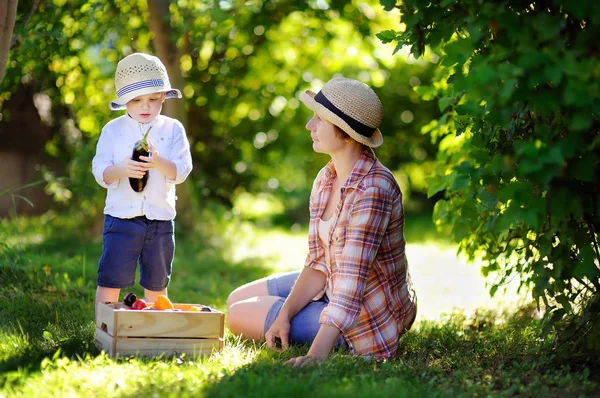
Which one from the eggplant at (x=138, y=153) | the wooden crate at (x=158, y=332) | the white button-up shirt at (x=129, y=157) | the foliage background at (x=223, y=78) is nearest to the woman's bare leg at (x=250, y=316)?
the wooden crate at (x=158, y=332)

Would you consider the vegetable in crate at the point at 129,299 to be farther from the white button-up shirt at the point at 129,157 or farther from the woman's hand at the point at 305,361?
the woman's hand at the point at 305,361

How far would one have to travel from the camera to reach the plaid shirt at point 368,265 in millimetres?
3701

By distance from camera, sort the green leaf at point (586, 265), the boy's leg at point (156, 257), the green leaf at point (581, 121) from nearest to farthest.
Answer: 1. the green leaf at point (581, 121)
2. the green leaf at point (586, 265)
3. the boy's leg at point (156, 257)

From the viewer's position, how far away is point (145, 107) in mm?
4078

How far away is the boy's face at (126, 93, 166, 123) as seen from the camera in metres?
4.08

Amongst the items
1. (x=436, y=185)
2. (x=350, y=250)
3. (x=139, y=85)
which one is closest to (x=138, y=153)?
(x=139, y=85)

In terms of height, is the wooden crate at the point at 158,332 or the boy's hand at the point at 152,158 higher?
the boy's hand at the point at 152,158

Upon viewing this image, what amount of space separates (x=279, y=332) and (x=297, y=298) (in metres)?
0.20

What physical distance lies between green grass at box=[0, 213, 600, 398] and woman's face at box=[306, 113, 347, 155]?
0.99 m

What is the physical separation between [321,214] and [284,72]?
632 centimetres

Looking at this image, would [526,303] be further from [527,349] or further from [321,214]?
[321,214]

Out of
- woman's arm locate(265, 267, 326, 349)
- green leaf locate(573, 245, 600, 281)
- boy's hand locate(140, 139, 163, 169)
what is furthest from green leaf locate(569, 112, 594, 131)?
boy's hand locate(140, 139, 163, 169)

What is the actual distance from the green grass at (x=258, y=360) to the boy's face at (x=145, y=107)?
1111 millimetres

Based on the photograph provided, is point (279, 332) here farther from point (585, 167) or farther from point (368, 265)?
point (585, 167)
